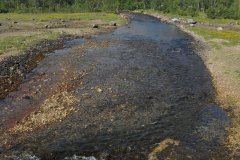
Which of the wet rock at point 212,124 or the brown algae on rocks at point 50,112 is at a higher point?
the brown algae on rocks at point 50,112

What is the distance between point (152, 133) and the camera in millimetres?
31047

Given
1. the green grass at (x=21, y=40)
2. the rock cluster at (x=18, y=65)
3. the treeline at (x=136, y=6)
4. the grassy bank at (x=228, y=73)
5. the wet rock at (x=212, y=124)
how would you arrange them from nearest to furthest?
the wet rock at (x=212, y=124)
the grassy bank at (x=228, y=73)
the rock cluster at (x=18, y=65)
the green grass at (x=21, y=40)
the treeline at (x=136, y=6)

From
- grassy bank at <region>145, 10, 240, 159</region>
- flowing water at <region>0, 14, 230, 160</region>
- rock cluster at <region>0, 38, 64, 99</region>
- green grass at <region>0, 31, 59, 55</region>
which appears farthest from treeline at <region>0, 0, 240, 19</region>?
rock cluster at <region>0, 38, 64, 99</region>

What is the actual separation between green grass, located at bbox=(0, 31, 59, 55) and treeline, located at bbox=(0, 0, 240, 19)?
222 feet

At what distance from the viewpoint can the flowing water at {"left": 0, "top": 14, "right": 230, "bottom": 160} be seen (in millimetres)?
28656

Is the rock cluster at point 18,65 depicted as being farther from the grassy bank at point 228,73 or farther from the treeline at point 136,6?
the treeline at point 136,6

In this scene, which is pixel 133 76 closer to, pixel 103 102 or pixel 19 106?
pixel 103 102

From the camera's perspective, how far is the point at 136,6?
179m

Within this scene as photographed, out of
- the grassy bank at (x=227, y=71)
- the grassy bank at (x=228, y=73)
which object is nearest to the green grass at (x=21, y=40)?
the grassy bank at (x=227, y=71)

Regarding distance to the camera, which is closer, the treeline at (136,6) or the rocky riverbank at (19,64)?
the rocky riverbank at (19,64)

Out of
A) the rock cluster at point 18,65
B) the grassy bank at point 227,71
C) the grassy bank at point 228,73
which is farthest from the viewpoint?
the rock cluster at point 18,65

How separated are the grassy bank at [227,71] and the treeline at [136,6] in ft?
165

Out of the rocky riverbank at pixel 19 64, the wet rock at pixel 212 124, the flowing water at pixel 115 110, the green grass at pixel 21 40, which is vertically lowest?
the wet rock at pixel 212 124

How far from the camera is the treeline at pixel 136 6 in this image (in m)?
131
